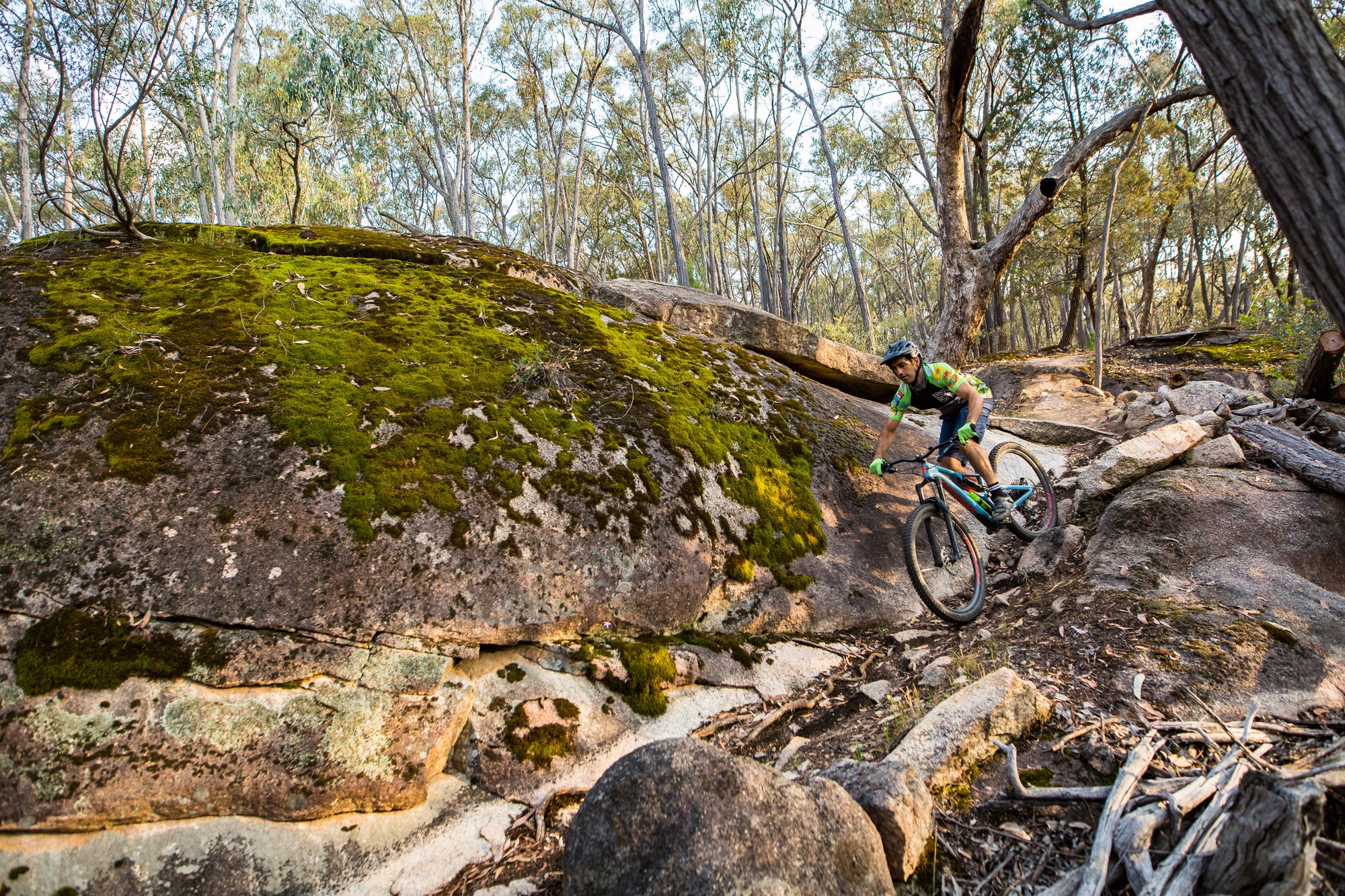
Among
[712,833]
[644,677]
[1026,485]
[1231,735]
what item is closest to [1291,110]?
[1231,735]

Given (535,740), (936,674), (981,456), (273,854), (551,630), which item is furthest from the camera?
(981,456)

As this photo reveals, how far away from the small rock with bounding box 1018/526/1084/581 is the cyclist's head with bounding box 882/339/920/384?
1.85m

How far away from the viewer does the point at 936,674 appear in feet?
12.2

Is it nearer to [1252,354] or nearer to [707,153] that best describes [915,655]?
[1252,354]

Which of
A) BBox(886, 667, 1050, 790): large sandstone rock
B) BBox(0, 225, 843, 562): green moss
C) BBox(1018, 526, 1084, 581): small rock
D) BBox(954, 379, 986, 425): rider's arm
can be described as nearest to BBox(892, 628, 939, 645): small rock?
BBox(0, 225, 843, 562): green moss

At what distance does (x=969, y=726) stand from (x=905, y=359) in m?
3.35

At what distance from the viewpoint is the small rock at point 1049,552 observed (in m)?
5.15

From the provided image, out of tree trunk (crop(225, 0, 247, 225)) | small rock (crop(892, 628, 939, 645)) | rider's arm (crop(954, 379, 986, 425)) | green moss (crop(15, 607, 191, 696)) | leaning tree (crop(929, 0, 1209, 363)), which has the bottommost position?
small rock (crop(892, 628, 939, 645))

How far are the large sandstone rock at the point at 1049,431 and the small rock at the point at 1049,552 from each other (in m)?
3.08

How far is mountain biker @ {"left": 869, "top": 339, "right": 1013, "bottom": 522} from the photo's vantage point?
522 centimetres

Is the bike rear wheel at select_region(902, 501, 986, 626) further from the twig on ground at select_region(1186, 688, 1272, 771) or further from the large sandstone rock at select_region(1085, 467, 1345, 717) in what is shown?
the twig on ground at select_region(1186, 688, 1272, 771)

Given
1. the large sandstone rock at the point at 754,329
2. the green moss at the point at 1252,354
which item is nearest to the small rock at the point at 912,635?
the large sandstone rock at the point at 754,329

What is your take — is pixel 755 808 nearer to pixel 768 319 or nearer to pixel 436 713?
pixel 436 713

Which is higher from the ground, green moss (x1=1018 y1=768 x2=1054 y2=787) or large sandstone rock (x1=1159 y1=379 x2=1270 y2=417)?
large sandstone rock (x1=1159 y1=379 x2=1270 y2=417)
